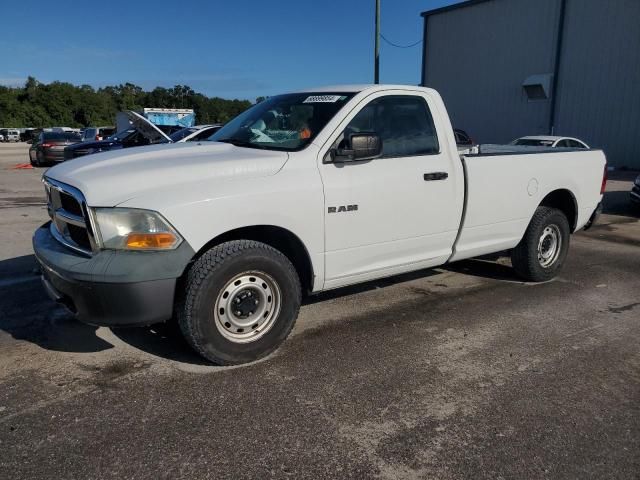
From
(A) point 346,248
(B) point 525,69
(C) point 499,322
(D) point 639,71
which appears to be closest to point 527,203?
(C) point 499,322

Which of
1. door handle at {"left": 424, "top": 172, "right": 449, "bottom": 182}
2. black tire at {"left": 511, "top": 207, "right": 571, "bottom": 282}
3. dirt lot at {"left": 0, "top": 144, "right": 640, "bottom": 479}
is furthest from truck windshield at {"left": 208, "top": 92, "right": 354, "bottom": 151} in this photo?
black tire at {"left": 511, "top": 207, "right": 571, "bottom": 282}

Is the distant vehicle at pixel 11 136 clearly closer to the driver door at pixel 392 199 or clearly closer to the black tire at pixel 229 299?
the driver door at pixel 392 199

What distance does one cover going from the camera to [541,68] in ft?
81.7

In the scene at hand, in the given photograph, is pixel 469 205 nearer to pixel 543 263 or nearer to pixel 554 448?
pixel 543 263

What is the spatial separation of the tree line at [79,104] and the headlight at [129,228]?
8429cm

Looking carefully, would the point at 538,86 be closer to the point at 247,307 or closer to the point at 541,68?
the point at 541,68

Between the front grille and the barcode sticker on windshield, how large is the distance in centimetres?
198

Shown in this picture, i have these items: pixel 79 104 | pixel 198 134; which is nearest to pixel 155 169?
pixel 198 134

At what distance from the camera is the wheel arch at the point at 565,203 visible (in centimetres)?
584

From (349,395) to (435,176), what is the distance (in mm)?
2055

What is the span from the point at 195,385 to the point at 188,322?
1.33 ft

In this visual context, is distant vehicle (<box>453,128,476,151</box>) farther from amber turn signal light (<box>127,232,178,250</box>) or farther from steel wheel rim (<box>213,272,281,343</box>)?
amber turn signal light (<box>127,232,178,250</box>)

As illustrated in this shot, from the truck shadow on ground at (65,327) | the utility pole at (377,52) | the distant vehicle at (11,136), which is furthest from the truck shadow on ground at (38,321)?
the distant vehicle at (11,136)

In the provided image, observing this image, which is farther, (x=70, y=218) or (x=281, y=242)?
Result: (x=281, y=242)
